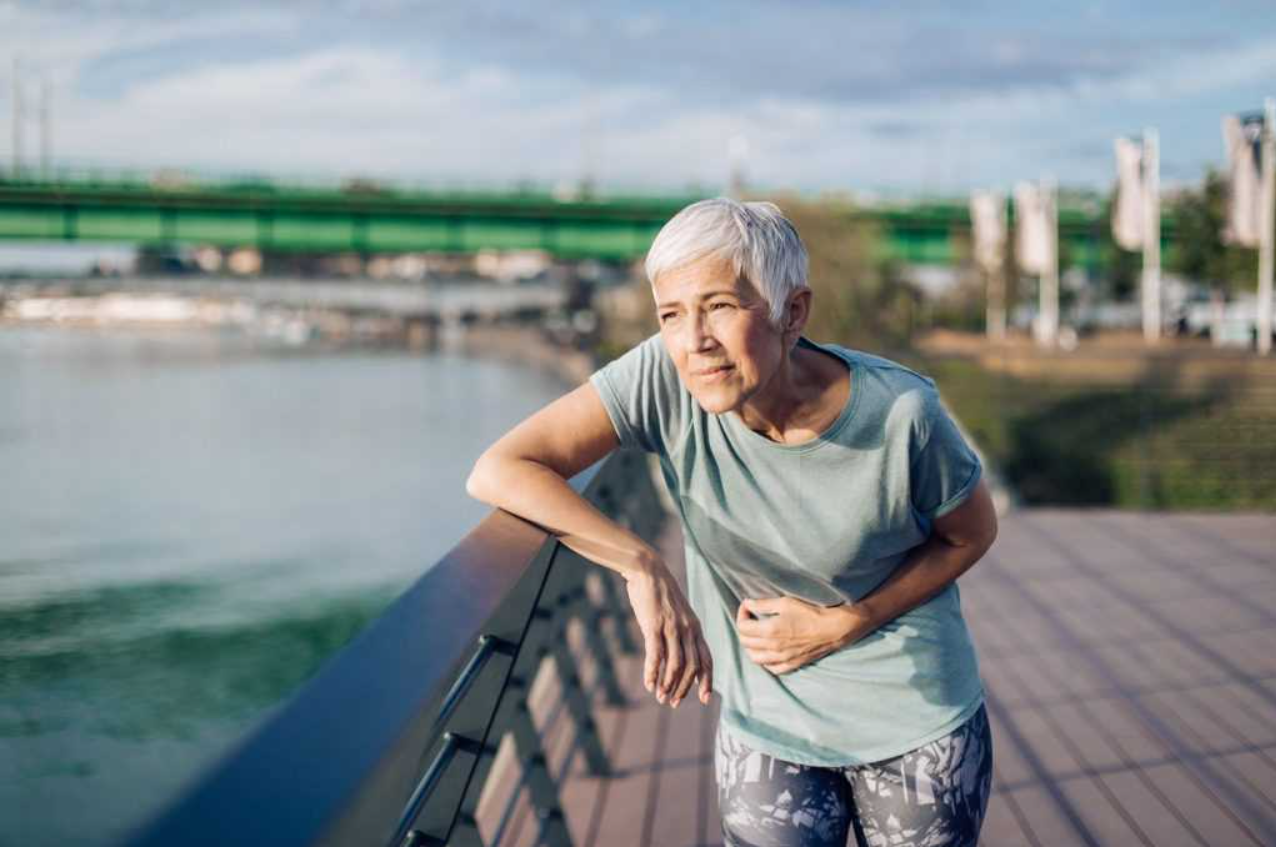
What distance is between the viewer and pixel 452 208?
138 ft

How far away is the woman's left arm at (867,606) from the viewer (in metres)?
1.84

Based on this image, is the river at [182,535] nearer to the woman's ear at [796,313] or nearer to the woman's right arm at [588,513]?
the woman's right arm at [588,513]

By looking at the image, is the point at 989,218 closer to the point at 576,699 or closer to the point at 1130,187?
the point at 1130,187

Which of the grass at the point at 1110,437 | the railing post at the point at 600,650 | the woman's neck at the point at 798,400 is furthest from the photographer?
the grass at the point at 1110,437

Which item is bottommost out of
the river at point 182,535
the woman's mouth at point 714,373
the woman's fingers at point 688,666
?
the river at point 182,535

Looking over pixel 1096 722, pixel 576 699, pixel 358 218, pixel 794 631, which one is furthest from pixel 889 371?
pixel 358 218

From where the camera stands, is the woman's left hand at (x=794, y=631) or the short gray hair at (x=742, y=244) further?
the woman's left hand at (x=794, y=631)

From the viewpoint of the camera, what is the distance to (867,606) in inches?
72.7

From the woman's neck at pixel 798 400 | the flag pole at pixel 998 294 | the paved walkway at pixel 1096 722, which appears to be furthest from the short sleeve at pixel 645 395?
the flag pole at pixel 998 294

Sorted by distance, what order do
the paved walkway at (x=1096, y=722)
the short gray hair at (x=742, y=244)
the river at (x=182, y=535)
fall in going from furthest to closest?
the river at (x=182, y=535), the paved walkway at (x=1096, y=722), the short gray hair at (x=742, y=244)

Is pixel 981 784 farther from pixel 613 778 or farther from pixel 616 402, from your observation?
pixel 613 778

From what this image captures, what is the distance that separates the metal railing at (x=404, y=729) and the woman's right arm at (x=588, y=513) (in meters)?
0.10

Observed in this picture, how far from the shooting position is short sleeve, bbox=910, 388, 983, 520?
1767 mm

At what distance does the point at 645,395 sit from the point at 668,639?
0.33 meters
